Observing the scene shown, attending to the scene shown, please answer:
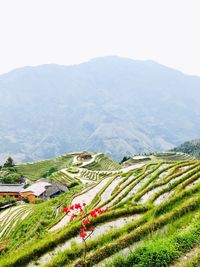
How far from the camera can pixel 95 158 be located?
14475 centimetres

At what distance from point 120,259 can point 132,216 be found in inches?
355

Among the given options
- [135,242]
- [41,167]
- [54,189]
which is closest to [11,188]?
[54,189]

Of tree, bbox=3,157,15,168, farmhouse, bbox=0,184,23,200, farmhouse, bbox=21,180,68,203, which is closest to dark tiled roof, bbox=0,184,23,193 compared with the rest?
farmhouse, bbox=0,184,23,200

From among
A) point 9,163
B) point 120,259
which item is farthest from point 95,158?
point 120,259

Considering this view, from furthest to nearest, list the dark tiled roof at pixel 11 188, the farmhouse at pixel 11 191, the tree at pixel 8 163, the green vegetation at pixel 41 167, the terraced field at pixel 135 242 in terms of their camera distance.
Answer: the green vegetation at pixel 41 167 → the tree at pixel 8 163 → the dark tiled roof at pixel 11 188 → the farmhouse at pixel 11 191 → the terraced field at pixel 135 242

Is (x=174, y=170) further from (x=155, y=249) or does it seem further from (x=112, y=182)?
(x=155, y=249)

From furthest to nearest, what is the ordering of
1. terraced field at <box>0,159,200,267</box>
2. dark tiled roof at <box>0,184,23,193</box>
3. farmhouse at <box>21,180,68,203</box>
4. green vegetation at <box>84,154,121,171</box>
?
green vegetation at <box>84,154,121,171</box> → dark tiled roof at <box>0,184,23,193</box> → farmhouse at <box>21,180,68,203</box> → terraced field at <box>0,159,200,267</box>

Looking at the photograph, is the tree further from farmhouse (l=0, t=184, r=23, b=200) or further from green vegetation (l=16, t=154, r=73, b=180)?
farmhouse (l=0, t=184, r=23, b=200)

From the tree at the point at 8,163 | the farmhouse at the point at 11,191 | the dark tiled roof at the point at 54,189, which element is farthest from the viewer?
the tree at the point at 8,163

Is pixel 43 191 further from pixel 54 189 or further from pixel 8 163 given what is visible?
pixel 8 163

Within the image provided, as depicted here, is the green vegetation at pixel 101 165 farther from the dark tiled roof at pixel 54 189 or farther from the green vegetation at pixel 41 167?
the dark tiled roof at pixel 54 189

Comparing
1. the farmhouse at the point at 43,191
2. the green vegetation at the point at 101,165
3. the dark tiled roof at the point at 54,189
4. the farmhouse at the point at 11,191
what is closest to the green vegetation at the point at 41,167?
the green vegetation at the point at 101,165

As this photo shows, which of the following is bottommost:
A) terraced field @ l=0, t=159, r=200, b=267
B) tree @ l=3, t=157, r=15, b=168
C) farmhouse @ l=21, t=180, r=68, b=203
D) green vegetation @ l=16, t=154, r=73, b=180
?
green vegetation @ l=16, t=154, r=73, b=180

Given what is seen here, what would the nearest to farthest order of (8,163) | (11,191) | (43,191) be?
(43,191) → (11,191) → (8,163)
